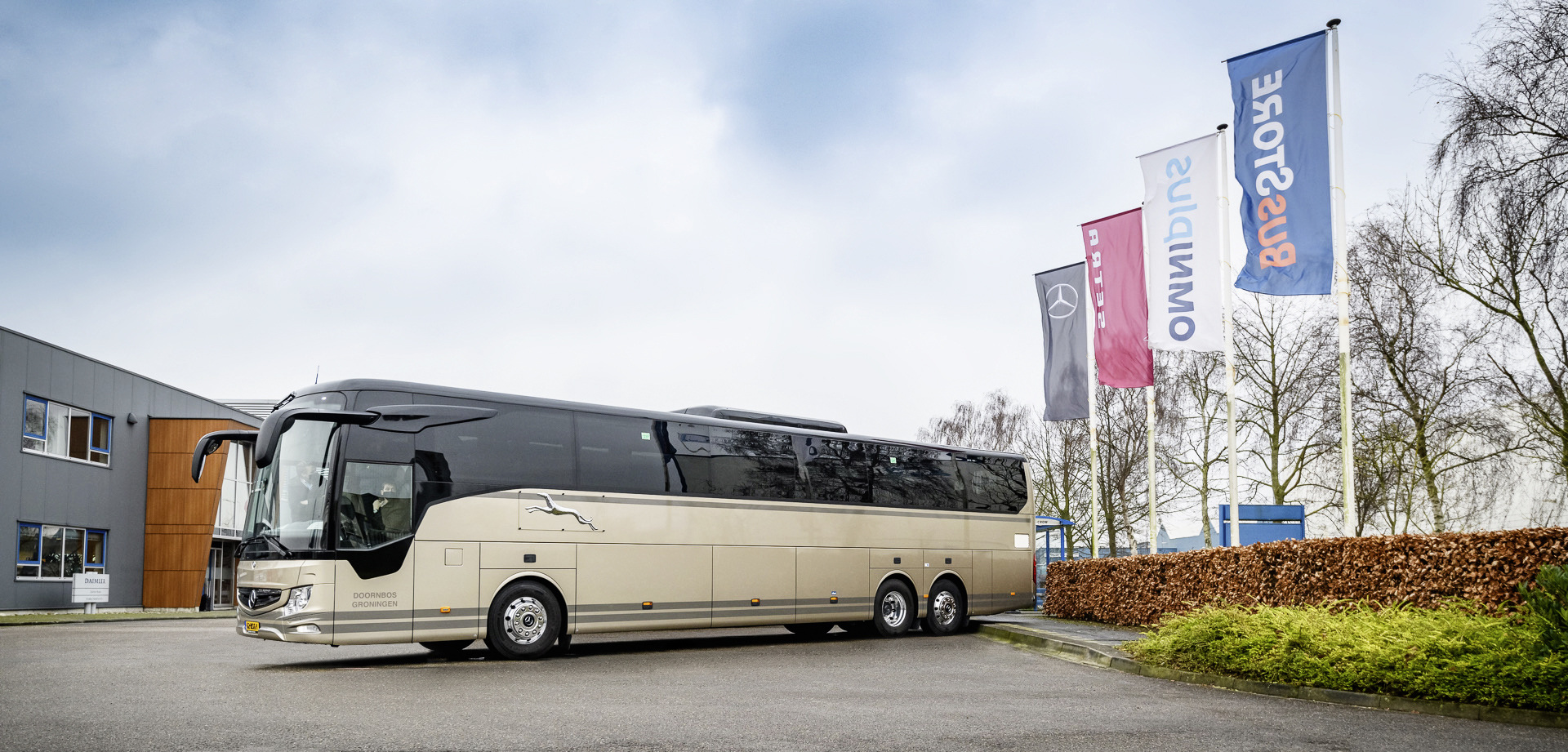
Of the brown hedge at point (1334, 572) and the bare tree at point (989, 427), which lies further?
the bare tree at point (989, 427)

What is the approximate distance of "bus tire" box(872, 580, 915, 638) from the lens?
1881 cm

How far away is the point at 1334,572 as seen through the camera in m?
12.3

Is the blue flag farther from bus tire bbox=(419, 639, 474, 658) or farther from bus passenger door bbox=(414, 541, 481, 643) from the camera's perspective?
bus tire bbox=(419, 639, 474, 658)

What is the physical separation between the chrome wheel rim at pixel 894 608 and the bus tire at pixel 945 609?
0.40 m

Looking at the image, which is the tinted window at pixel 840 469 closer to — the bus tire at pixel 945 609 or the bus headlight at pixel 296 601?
the bus tire at pixel 945 609

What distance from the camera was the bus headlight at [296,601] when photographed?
1248 cm

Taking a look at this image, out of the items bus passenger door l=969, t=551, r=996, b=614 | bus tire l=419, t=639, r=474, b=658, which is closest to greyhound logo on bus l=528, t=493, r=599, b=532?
bus tire l=419, t=639, r=474, b=658

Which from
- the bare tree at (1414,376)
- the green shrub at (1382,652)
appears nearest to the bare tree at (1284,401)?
the bare tree at (1414,376)

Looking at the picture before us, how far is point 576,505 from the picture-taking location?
14773 mm

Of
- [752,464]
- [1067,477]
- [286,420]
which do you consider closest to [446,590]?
Result: [286,420]

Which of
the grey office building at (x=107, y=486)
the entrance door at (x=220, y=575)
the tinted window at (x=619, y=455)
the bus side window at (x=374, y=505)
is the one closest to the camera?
the bus side window at (x=374, y=505)

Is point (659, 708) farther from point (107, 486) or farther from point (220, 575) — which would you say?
point (220, 575)

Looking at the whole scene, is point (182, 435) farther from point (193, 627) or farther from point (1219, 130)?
point (1219, 130)

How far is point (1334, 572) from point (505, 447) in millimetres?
9144
